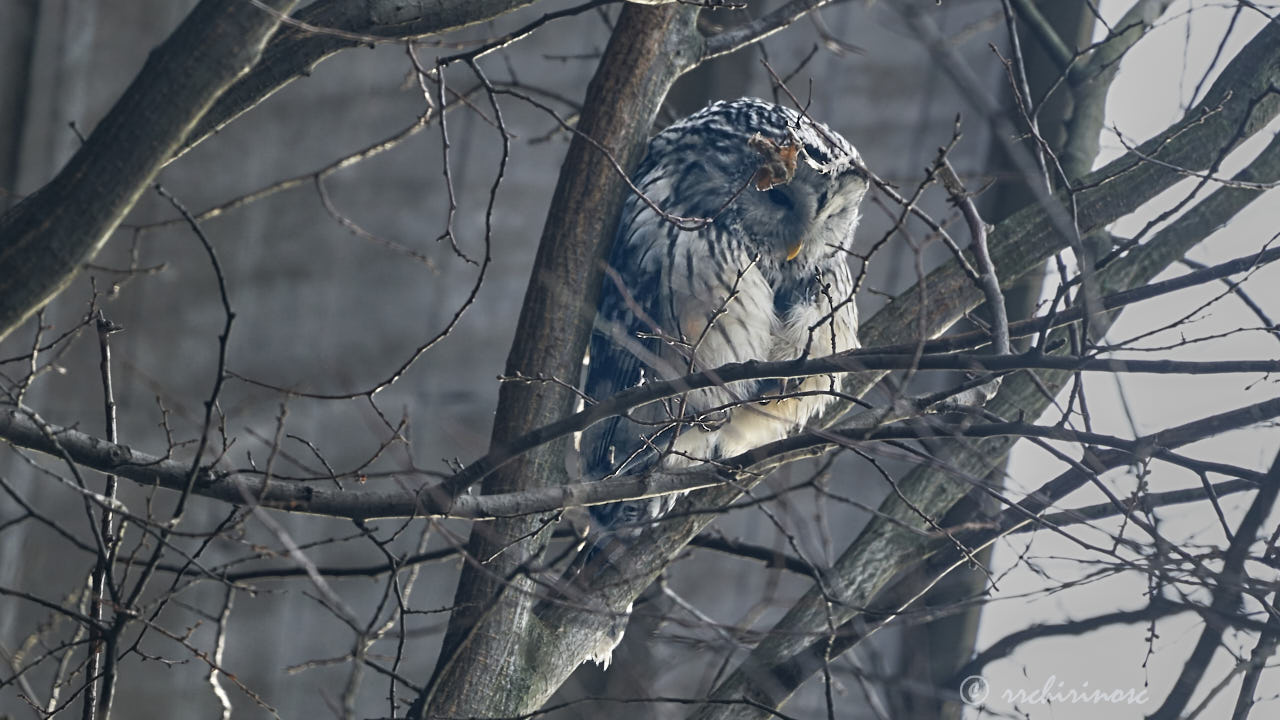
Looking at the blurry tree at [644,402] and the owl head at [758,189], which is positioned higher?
the owl head at [758,189]

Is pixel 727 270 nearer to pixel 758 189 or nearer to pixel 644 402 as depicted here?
pixel 758 189

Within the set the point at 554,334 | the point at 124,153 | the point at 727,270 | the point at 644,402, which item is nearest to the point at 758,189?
the point at 727,270

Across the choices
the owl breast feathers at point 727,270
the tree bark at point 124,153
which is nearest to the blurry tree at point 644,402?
the tree bark at point 124,153

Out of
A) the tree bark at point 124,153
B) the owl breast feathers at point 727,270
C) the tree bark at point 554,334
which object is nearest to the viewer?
the tree bark at point 124,153

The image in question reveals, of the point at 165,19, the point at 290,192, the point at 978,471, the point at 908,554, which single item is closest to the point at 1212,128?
the point at 978,471

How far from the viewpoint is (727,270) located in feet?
9.27

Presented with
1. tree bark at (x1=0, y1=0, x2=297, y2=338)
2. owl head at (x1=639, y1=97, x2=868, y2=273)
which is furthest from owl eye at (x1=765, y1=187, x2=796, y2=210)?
tree bark at (x1=0, y1=0, x2=297, y2=338)

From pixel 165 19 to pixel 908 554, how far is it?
4.26m

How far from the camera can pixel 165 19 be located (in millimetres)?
4965

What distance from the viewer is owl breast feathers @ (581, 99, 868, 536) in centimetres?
282

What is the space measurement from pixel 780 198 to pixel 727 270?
0.28 metres

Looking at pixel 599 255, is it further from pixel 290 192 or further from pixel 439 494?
pixel 290 192

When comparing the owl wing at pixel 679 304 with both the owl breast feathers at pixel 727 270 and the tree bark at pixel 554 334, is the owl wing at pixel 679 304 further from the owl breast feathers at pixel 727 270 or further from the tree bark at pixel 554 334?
the tree bark at pixel 554 334

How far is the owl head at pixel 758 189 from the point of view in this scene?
284cm
